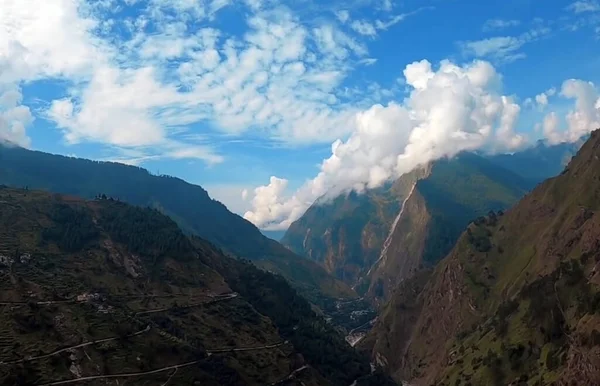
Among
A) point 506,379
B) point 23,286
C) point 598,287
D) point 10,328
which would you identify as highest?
point 23,286

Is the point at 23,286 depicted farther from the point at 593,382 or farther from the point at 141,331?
the point at 593,382

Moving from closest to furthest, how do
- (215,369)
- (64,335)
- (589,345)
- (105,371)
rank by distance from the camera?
(589,345) < (105,371) < (64,335) < (215,369)

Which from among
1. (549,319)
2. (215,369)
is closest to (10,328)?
(215,369)

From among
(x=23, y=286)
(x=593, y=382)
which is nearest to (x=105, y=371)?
(x=23, y=286)

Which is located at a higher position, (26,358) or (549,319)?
(26,358)

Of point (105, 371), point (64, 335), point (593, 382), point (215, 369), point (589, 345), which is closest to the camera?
point (593, 382)

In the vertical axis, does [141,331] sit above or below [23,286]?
Result: below

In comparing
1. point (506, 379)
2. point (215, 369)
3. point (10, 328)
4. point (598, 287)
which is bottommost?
point (506, 379)

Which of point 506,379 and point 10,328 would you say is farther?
point 506,379

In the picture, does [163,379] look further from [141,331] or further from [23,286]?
[23,286]
